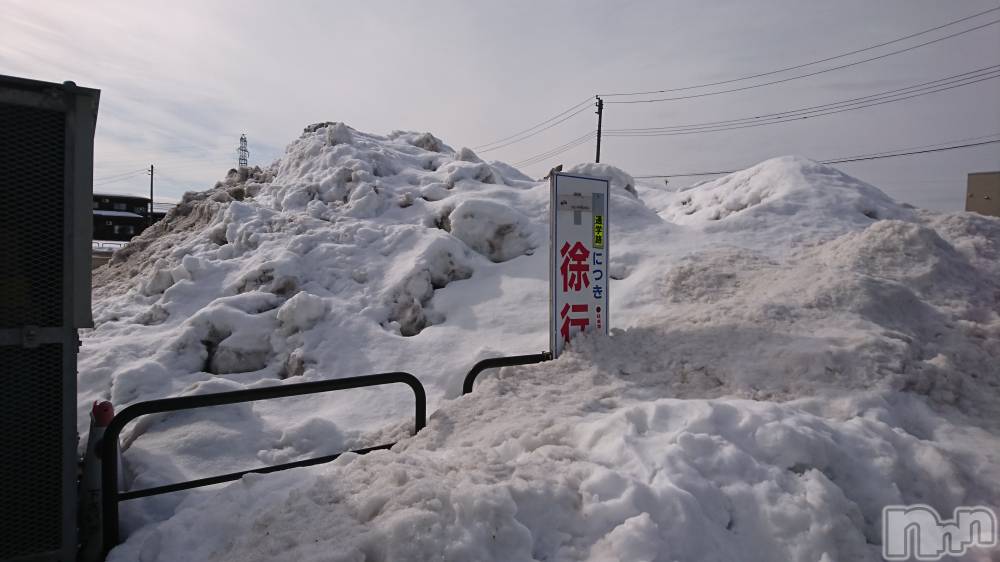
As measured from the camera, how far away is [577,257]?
5.32 m

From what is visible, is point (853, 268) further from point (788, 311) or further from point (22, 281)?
point (22, 281)

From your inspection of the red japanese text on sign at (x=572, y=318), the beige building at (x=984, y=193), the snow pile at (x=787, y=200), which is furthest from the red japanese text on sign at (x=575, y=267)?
the beige building at (x=984, y=193)

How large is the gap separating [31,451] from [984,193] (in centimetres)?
2534

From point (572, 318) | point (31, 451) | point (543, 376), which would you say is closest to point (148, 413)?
point (31, 451)

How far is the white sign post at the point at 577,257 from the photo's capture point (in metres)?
5.15

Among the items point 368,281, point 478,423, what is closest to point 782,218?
point 368,281

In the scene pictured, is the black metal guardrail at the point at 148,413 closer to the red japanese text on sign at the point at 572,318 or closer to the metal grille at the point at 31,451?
the metal grille at the point at 31,451

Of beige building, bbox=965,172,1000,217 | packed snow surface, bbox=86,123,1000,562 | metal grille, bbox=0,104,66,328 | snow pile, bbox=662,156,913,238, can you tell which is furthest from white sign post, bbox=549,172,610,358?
beige building, bbox=965,172,1000,217

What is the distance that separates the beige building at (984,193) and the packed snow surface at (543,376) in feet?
36.9

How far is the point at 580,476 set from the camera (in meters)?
2.83

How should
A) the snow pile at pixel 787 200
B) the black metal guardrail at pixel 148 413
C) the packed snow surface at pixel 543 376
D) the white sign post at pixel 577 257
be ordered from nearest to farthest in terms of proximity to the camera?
the packed snow surface at pixel 543 376
the black metal guardrail at pixel 148 413
the white sign post at pixel 577 257
the snow pile at pixel 787 200

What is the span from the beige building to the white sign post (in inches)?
774

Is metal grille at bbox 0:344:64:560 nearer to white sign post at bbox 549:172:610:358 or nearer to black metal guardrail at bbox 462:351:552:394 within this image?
black metal guardrail at bbox 462:351:552:394

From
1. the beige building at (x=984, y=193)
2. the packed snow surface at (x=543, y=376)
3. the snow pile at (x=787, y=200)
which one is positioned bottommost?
the packed snow surface at (x=543, y=376)
